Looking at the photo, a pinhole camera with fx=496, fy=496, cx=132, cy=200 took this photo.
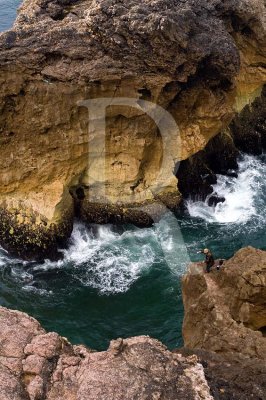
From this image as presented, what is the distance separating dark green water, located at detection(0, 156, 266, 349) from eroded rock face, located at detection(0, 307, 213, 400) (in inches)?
404

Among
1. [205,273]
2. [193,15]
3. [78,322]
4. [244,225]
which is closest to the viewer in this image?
[205,273]

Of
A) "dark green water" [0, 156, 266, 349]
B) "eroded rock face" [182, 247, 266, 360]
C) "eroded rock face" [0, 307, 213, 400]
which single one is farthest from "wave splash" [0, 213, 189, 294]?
"eroded rock face" [0, 307, 213, 400]

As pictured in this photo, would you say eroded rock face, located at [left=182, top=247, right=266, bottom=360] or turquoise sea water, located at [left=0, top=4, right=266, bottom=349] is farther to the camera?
turquoise sea water, located at [left=0, top=4, right=266, bottom=349]

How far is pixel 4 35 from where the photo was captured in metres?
23.2

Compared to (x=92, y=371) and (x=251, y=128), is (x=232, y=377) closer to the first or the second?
(x=92, y=371)

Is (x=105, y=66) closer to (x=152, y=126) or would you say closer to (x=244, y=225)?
(x=152, y=126)

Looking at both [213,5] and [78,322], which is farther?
[213,5]

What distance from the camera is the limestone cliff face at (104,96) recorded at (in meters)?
23.1

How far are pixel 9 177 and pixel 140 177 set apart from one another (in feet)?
23.3

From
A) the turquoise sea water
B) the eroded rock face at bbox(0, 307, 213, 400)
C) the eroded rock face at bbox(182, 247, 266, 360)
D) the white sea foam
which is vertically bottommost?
the turquoise sea water

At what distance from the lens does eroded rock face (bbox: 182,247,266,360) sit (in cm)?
1442

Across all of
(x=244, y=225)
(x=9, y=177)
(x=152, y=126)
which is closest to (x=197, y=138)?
(x=152, y=126)

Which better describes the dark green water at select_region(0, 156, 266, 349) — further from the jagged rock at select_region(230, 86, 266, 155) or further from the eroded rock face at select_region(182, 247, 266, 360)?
the jagged rock at select_region(230, 86, 266, 155)

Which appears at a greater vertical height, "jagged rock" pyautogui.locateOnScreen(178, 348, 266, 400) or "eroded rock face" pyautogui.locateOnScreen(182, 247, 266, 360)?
"jagged rock" pyautogui.locateOnScreen(178, 348, 266, 400)
